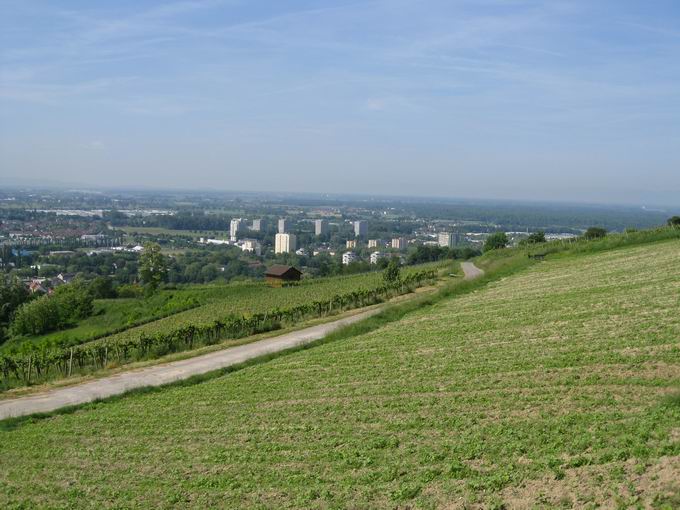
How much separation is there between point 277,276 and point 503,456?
62.3 m

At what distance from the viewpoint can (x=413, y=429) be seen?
16172 mm

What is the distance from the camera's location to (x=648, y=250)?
147ft

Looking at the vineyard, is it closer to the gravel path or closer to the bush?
the gravel path

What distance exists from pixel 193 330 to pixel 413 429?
23949 mm

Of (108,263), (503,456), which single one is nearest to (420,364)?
(503,456)

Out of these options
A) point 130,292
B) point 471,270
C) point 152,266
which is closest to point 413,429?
point 471,270

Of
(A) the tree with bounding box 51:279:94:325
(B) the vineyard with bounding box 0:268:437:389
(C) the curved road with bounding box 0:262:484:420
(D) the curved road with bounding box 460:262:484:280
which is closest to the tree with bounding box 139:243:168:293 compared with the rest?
(A) the tree with bounding box 51:279:94:325

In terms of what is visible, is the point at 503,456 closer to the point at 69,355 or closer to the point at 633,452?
the point at 633,452

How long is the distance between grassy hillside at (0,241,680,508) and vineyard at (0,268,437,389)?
9288 mm

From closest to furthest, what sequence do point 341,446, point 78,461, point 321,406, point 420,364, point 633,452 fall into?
point 633,452, point 341,446, point 78,461, point 321,406, point 420,364

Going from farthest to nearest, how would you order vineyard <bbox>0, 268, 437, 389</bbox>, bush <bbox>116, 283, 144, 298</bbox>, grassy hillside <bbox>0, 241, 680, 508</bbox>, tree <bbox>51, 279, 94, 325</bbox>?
1. bush <bbox>116, 283, 144, 298</bbox>
2. tree <bbox>51, 279, 94, 325</bbox>
3. vineyard <bbox>0, 268, 437, 389</bbox>
4. grassy hillside <bbox>0, 241, 680, 508</bbox>

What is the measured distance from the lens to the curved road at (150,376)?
25.6 m

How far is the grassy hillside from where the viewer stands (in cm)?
1221

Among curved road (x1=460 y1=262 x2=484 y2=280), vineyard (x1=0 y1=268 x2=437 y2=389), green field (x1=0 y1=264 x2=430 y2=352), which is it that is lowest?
green field (x1=0 y1=264 x2=430 y2=352)
